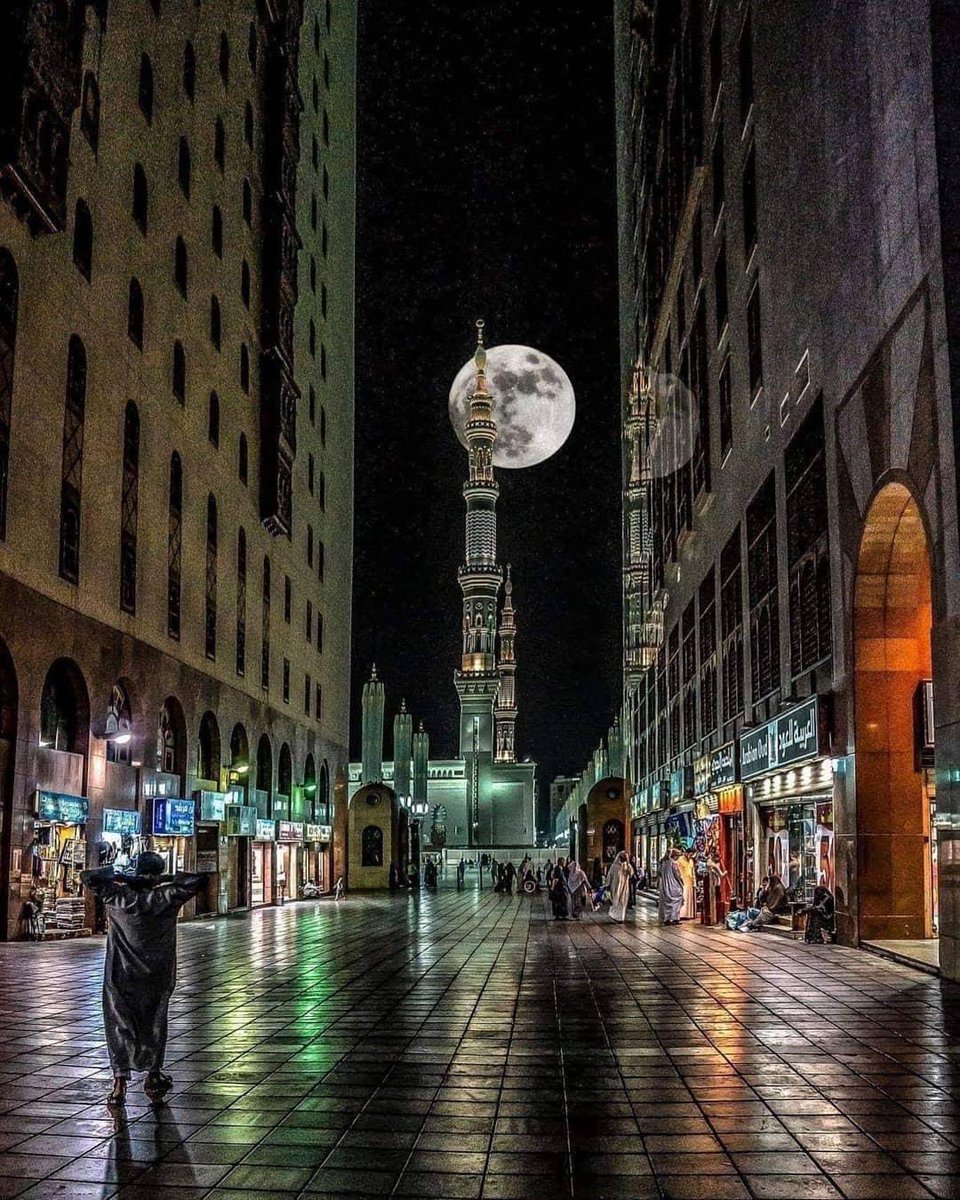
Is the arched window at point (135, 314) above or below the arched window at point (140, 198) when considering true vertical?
below

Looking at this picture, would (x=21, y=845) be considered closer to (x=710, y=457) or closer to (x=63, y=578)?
(x=63, y=578)

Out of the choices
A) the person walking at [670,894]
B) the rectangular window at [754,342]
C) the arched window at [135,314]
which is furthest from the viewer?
the arched window at [135,314]

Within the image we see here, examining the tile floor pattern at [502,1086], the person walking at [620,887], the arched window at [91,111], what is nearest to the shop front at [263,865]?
the person walking at [620,887]

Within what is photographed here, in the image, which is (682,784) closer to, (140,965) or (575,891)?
(575,891)

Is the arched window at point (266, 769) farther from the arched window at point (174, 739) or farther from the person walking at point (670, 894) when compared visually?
the person walking at point (670, 894)

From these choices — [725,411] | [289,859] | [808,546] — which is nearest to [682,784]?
[725,411]

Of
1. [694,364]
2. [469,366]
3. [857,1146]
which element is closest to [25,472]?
[857,1146]

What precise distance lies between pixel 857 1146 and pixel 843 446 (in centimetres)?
1451

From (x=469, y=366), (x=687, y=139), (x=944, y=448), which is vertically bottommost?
(x=944, y=448)

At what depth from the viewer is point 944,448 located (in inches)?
569

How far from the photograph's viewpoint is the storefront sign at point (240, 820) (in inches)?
1351

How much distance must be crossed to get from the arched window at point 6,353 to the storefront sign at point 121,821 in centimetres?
696

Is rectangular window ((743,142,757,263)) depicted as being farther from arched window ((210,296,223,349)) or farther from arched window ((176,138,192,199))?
arched window ((210,296,223,349))

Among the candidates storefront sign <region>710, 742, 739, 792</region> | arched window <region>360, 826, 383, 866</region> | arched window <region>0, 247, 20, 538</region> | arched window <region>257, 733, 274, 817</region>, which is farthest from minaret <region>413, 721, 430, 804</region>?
arched window <region>0, 247, 20, 538</region>
